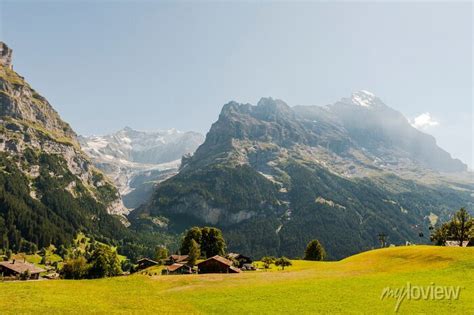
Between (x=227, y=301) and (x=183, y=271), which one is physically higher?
(x=227, y=301)

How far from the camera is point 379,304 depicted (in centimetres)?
5059

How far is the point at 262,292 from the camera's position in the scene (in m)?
62.5

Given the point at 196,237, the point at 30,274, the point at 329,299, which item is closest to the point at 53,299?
the point at 329,299

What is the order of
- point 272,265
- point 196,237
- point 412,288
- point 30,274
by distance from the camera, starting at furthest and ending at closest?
point 196,237
point 272,265
point 30,274
point 412,288

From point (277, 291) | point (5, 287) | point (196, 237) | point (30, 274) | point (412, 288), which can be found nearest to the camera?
point (412, 288)

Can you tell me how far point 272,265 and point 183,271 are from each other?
131ft

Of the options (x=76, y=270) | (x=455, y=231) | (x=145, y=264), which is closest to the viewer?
(x=76, y=270)

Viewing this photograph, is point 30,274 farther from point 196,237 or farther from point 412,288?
point 412,288

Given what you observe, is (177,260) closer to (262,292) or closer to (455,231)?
(262,292)

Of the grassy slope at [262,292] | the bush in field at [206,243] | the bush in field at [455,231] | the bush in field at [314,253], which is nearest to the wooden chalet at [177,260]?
the bush in field at [206,243]

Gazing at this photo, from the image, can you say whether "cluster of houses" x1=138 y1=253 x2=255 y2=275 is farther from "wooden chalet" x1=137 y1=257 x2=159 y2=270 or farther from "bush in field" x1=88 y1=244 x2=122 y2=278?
"bush in field" x1=88 y1=244 x2=122 y2=278

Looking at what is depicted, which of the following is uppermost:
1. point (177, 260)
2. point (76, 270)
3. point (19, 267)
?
point (76, 270)

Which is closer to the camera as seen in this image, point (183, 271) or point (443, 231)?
point (183, 271)

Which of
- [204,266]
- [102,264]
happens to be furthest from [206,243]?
[204,266]
